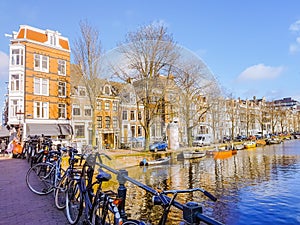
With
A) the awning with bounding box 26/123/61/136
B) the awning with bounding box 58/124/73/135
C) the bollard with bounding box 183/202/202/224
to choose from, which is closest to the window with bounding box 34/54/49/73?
the awning with bounding box 26/123/61/136

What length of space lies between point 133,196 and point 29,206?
7.62m

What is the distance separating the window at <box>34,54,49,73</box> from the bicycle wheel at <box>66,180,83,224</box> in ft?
77.7

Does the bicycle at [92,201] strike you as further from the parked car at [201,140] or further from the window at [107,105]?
the parked car at [201,140]

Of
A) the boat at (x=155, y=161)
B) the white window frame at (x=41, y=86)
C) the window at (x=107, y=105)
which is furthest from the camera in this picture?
the white window frame at (x=41, y=86)

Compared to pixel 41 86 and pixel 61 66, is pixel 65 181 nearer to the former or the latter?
pixel 41 86

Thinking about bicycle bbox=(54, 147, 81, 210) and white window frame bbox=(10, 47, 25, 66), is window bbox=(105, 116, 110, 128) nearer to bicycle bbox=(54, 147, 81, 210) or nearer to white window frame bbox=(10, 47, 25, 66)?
bicycle bbox=(54, 147, 81, 210)

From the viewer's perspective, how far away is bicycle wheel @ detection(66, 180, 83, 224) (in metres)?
3.75

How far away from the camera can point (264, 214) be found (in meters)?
9.37

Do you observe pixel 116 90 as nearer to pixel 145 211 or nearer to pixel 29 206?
pixel 145 211

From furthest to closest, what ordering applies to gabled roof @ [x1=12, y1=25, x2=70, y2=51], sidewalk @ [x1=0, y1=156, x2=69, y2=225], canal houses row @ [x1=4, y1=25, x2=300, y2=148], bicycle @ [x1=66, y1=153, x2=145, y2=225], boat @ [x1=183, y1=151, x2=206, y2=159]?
boat @ [x1=183, y1=151, x2=206, y2=159] < gabled roof @ [x1=12, y1=25, x2=70, y2=51] < canal houses row @ [x1=4, y1=25, x2=300, y2=148] < sidewalk @ [x1=0, y1=156, x2=69, y2=225] < bicycle @ [x1=66, y1=153, x2=145, y2=225]

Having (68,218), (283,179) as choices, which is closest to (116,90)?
(68,218)

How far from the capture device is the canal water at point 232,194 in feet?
30.3

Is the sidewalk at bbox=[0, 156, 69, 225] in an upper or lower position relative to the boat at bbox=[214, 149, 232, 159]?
upper

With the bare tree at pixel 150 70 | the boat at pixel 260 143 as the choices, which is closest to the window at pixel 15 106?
the bare tree at pixel 150 70
